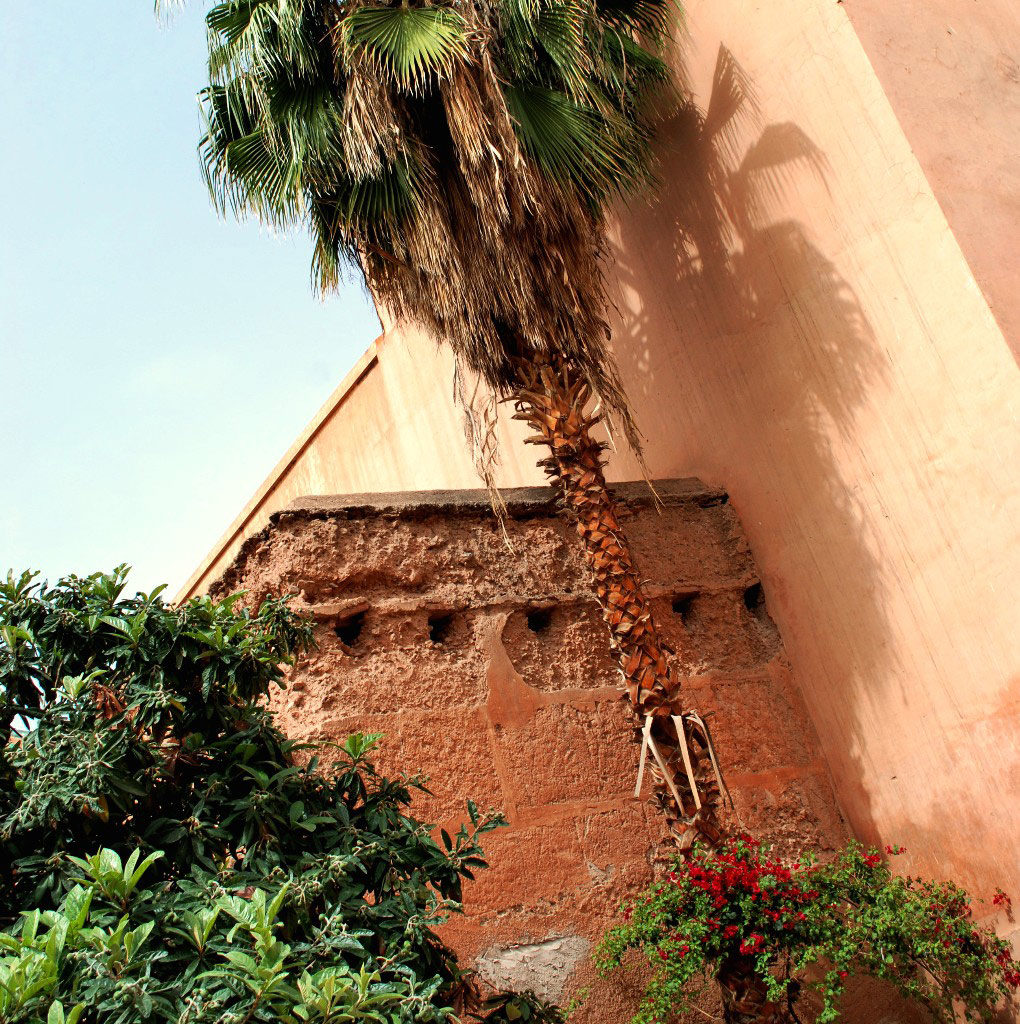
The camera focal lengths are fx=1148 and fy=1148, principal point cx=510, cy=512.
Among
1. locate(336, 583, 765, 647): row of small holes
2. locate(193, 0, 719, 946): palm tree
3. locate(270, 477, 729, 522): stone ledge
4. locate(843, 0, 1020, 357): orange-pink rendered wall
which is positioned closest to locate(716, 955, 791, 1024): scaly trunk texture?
locate(193, 0, 719, 946): palm tree

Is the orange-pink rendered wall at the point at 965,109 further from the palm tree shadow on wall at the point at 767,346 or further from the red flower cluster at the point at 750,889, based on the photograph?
the red flower cluster at the point at 750,889

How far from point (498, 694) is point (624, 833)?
107 centimetres

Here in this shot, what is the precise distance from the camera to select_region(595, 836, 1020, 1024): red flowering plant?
5.57 metres

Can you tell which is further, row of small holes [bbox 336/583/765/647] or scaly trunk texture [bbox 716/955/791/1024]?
row of small holes [bbox 336/583/765/647]

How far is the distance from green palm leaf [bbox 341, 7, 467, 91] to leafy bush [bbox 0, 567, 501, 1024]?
347 centimetres

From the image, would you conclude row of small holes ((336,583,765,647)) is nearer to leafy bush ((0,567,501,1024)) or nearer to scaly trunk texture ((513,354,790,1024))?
scaly trunk texture ((513,354,790,1024))

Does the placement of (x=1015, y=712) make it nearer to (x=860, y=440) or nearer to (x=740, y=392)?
(x=860, y=440)

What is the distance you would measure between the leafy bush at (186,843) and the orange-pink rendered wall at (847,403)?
10.8ft

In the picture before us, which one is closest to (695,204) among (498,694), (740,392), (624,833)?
(740,392)

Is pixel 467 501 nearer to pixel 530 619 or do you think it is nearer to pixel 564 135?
pixel 530 619

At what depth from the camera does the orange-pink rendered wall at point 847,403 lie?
6.23 meters

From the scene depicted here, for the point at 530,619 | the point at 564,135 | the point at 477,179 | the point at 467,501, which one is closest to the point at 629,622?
the point at 530,619

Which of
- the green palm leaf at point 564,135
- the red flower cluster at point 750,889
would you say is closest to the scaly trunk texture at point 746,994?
the red flower cluster at point 750,889

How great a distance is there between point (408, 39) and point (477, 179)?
88cm
